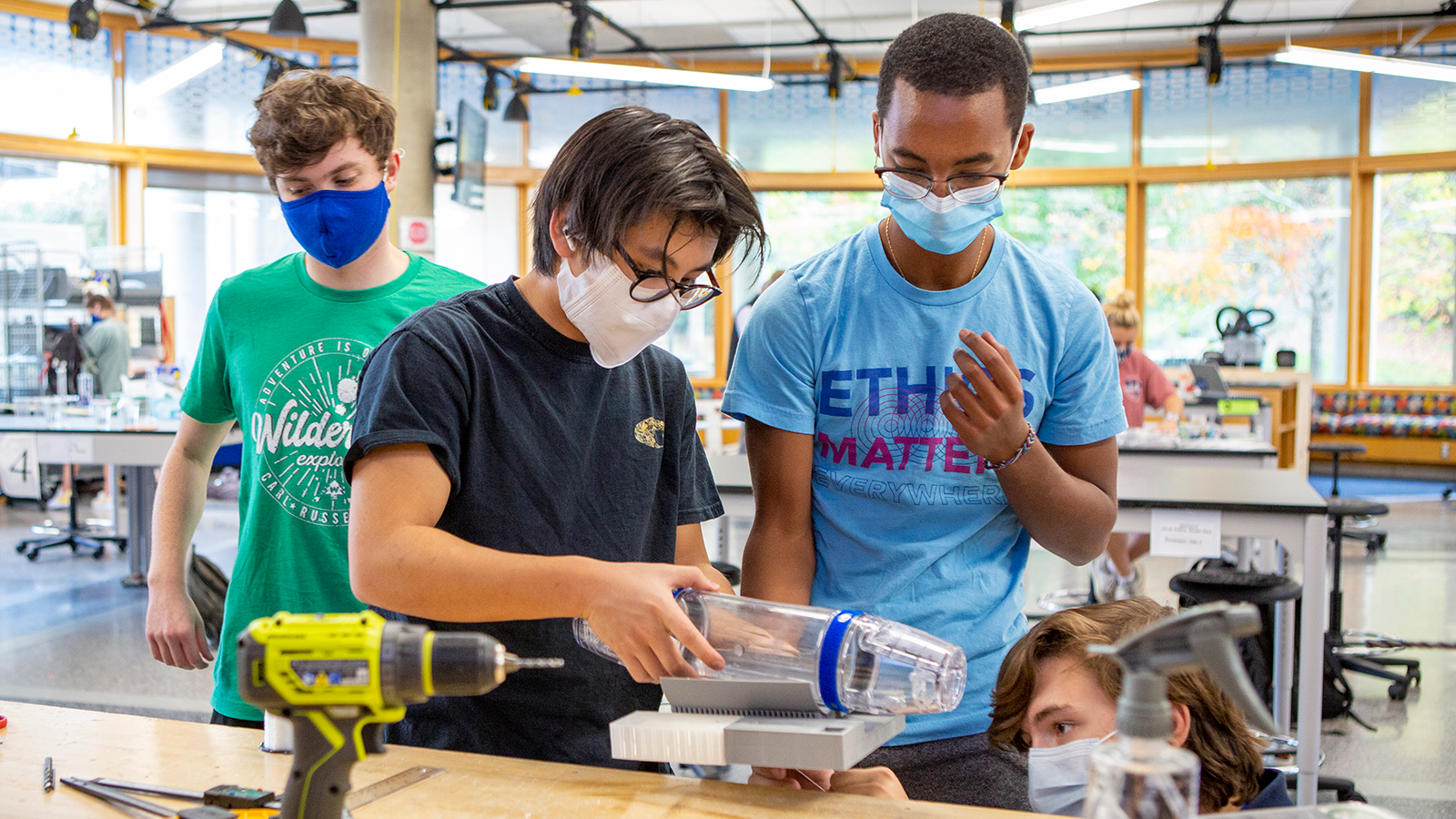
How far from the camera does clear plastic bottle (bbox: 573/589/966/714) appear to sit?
1.04m

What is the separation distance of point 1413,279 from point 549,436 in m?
10.8

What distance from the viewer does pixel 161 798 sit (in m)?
1.02

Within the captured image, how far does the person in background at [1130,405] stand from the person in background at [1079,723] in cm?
332

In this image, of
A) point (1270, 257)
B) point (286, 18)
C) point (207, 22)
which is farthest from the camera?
point (1270, 257)

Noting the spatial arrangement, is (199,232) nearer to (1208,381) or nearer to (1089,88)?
(1089,88)

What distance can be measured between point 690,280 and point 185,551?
999 mm

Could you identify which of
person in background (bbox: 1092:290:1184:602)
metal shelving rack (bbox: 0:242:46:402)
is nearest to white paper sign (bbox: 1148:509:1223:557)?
person in background (bbox: 1092:290:1184:602)

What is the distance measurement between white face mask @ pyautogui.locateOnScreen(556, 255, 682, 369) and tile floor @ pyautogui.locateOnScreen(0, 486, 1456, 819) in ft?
8.97

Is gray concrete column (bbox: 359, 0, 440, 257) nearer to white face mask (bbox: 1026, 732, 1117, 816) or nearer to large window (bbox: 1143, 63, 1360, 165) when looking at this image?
white face mask (bbox: 1026, 732, 1117, 816)

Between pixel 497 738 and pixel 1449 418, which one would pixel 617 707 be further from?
pixel 1449 418

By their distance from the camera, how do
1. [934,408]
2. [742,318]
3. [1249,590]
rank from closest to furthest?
1. [934,408]
2. [1249,590]
3. [742,318]

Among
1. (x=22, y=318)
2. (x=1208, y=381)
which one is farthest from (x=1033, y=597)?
(x=22, y=318)

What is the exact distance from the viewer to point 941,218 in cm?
137

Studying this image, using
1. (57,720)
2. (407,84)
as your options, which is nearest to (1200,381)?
(407,84)
